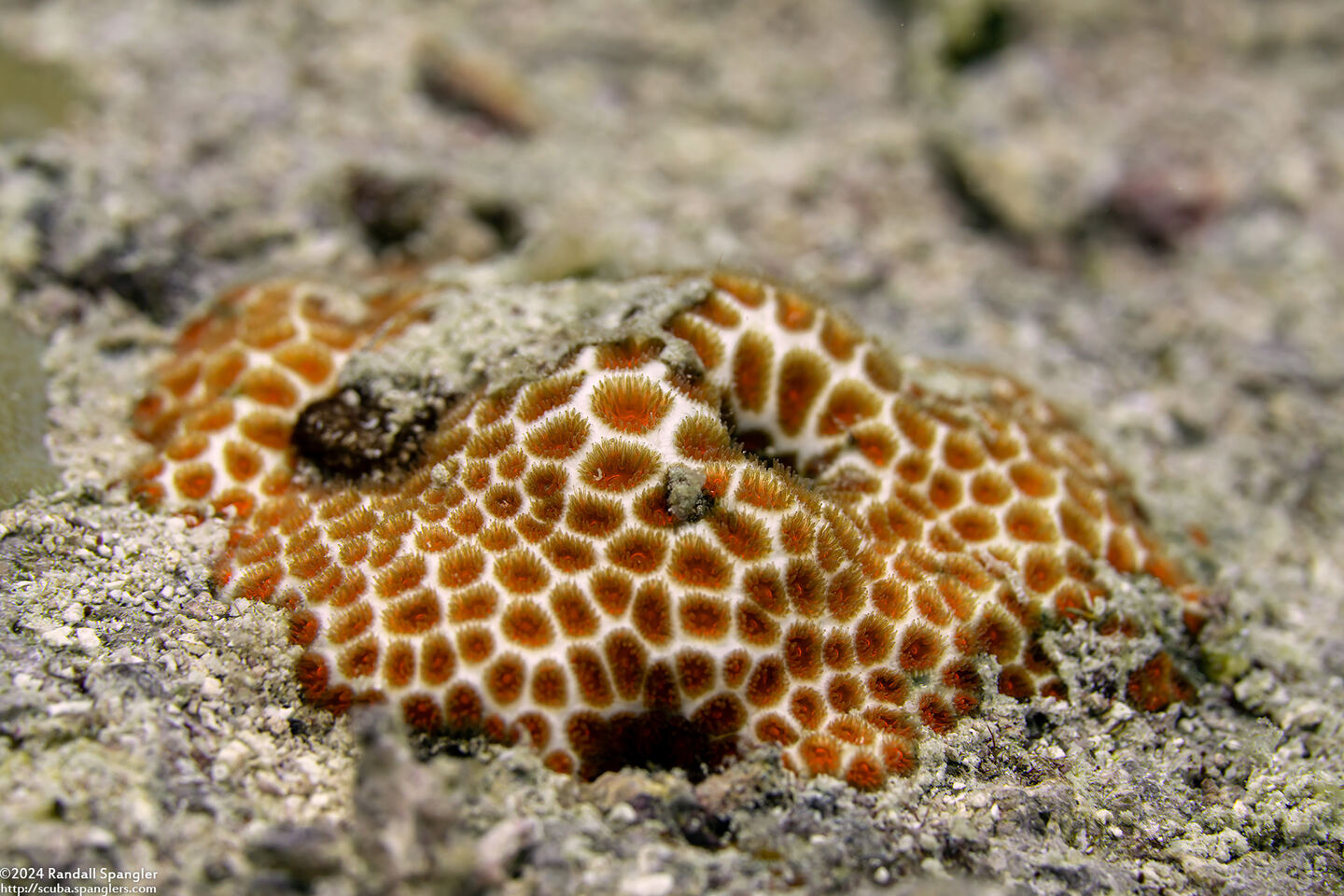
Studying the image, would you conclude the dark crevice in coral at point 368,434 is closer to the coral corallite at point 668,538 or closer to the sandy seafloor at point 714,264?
the coral corallite at point 668,538

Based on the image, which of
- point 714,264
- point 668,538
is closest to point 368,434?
point 668,538

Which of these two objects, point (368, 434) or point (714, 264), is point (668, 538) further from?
point (714, 264)

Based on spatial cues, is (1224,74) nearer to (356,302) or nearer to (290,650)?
(356,302)

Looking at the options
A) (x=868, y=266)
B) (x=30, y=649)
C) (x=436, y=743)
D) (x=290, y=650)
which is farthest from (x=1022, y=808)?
(x=868, y=266)

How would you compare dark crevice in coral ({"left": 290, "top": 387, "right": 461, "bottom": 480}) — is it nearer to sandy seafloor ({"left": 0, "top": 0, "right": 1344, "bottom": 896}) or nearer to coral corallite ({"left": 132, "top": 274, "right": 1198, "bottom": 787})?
coral corallite ({"left": 132, "top": 274, "right": 1198, "bottom": 787})

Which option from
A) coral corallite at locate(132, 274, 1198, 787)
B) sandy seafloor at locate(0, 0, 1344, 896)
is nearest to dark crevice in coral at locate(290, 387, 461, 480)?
coral corallite at locate(132, 274, 1198, 787)

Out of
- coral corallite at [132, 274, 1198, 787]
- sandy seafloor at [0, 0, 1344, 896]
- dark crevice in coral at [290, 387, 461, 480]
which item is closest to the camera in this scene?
sandy seafloor at [0, 0, 1344, 896]
